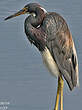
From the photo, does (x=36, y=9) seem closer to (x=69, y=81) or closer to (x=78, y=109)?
(x=69, y=81)

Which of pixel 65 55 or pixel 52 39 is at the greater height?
pixel 52 39

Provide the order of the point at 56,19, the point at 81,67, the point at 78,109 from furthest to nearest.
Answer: the point at 81,67 → the point at 78,109 → the point at 56,19

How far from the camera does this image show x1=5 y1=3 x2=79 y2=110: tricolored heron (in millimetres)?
6562

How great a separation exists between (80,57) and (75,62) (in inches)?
88.3

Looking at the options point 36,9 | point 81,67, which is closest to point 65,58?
point 36,9

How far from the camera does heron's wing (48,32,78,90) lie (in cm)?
659

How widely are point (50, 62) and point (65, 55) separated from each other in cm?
18

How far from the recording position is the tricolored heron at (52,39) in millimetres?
6562

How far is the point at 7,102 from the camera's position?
7.69m

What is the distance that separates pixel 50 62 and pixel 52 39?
0.85 ft

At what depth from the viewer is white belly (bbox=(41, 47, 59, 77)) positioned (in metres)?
6.62

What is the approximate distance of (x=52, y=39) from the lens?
21.6 feet

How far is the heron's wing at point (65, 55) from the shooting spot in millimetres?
6586

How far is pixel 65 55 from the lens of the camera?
6.64 meters
